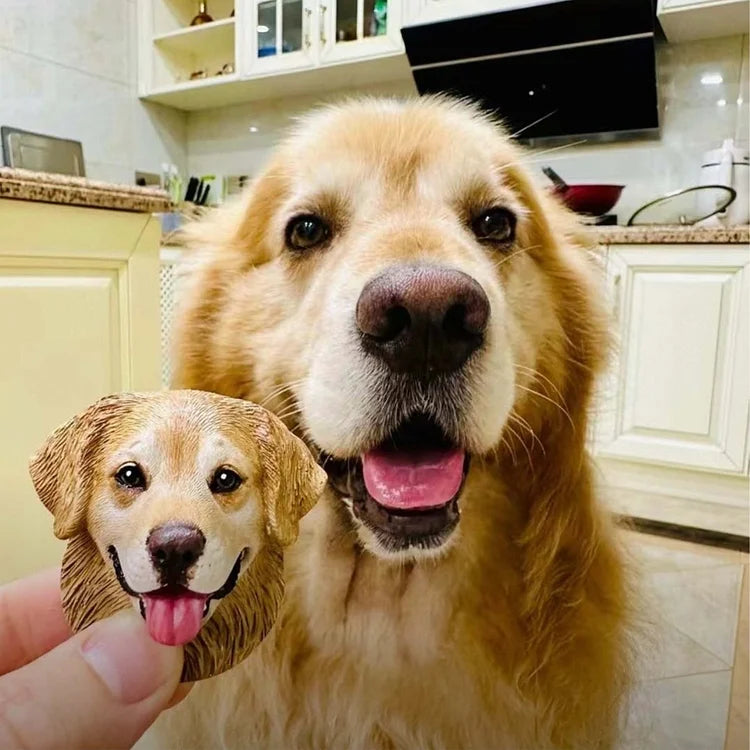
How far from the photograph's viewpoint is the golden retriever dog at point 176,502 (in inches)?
7.0

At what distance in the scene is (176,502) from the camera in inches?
7.0

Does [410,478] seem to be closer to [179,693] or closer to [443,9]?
[179,693]

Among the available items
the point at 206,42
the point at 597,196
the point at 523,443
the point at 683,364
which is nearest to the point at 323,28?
the point at 206,42

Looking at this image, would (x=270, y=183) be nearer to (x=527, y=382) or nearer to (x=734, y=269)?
(x=527, y=382)

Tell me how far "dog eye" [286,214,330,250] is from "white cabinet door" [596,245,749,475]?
1.33 metres

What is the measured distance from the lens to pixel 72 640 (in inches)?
9.0

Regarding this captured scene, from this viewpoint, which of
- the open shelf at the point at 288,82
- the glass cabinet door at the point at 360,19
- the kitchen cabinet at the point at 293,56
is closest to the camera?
the kitchen cabinet at the point at 293,56

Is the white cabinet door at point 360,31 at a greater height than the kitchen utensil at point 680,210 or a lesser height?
greater

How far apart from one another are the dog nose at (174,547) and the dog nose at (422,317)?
0.39 ft

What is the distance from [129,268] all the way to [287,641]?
25cm

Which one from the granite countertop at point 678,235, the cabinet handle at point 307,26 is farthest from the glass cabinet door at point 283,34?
the granite countertop at point 678,235

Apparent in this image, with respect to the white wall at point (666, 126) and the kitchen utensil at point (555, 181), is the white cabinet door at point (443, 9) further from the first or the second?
the kitchen utensil at point (555, 181)

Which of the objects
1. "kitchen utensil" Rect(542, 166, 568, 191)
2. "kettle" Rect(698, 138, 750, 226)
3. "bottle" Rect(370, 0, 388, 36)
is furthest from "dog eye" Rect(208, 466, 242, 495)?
"bottle" Rect(370, 0, 388, 36)

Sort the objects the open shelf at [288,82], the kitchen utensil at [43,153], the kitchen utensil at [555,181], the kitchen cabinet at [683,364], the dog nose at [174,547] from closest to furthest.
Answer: the dog nose at [174,547] → the kitchen utensil at [43,153] → the kitchen utensil at [555,181] → the kitchen cabinet at [683,364] → the open shelf at [288,82]
